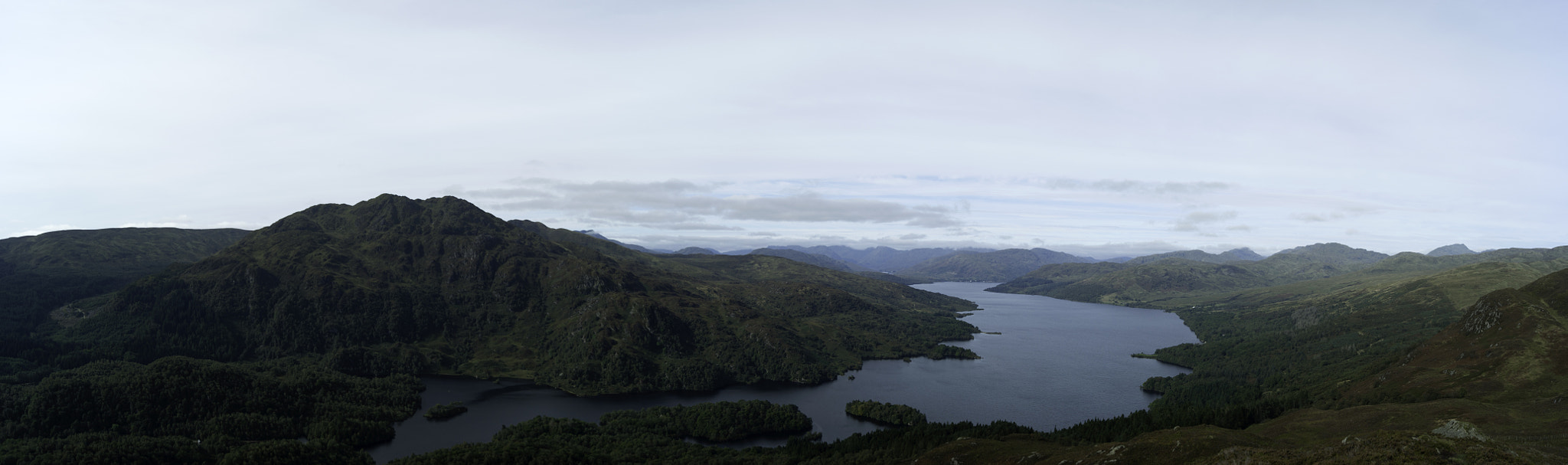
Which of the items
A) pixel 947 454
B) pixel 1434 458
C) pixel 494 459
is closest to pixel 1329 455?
pixel 1434 458

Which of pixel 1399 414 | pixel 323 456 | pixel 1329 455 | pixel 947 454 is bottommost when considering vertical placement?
pixel 323 456

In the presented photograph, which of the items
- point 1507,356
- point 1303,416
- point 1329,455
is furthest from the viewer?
point 1507,356

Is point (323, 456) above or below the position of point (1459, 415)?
below

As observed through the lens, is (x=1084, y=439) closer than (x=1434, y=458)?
No

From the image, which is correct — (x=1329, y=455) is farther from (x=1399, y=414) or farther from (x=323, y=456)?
(x=323, y=456)

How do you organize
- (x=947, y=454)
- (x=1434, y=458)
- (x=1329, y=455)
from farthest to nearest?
1. (x=947, y=454)
2. (x=1329, y=455)
3. (x=1434, y=458)

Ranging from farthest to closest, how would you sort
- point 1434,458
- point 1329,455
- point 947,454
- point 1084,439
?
point 1084,439, point 947,454, point 1329,455, point 1434,458

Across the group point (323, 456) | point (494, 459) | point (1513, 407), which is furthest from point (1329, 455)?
point (323, 456)

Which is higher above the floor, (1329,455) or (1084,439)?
(1329,455)

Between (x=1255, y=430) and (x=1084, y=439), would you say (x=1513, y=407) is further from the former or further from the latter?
(x=1084, y=439)
